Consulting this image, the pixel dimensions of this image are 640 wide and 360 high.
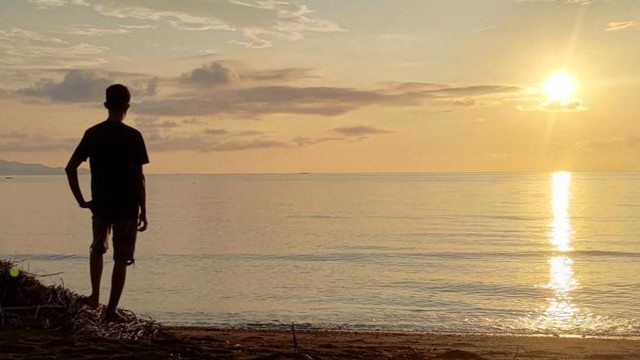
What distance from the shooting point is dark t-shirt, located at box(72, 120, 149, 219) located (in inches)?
267

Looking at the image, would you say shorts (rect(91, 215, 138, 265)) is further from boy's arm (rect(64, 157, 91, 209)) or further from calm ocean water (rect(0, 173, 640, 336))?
calm ocean water (rect(0, 173, 640, 336))

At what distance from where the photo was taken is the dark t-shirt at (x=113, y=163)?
6.79 m

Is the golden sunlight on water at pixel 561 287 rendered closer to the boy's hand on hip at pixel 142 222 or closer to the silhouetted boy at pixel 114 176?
the boy's hand on hip at pixel 142 222

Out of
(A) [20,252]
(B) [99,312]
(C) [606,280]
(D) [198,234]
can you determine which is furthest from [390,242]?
(B) [99,312]

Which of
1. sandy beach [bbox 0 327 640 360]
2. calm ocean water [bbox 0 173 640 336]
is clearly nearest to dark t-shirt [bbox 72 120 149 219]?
sandy beach [bbox 0 327 640 360]

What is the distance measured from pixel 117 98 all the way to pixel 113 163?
2.14ft

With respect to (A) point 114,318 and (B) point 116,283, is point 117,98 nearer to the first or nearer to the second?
(B) point 116,283

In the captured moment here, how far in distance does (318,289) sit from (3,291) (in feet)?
41.1

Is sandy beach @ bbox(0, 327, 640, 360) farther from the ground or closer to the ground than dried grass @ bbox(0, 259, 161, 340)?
closer to the ground

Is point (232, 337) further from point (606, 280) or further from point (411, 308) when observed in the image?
point (606, 280)

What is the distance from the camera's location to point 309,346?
388 inches

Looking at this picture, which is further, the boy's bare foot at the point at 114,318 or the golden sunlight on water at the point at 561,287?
the golden sunlight on water at the point at 561,287

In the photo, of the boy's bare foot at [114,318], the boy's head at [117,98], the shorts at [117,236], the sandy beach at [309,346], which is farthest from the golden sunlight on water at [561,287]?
the boy's head at [117,98]

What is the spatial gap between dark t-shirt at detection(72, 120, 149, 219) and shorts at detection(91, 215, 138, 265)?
0.07 metres
